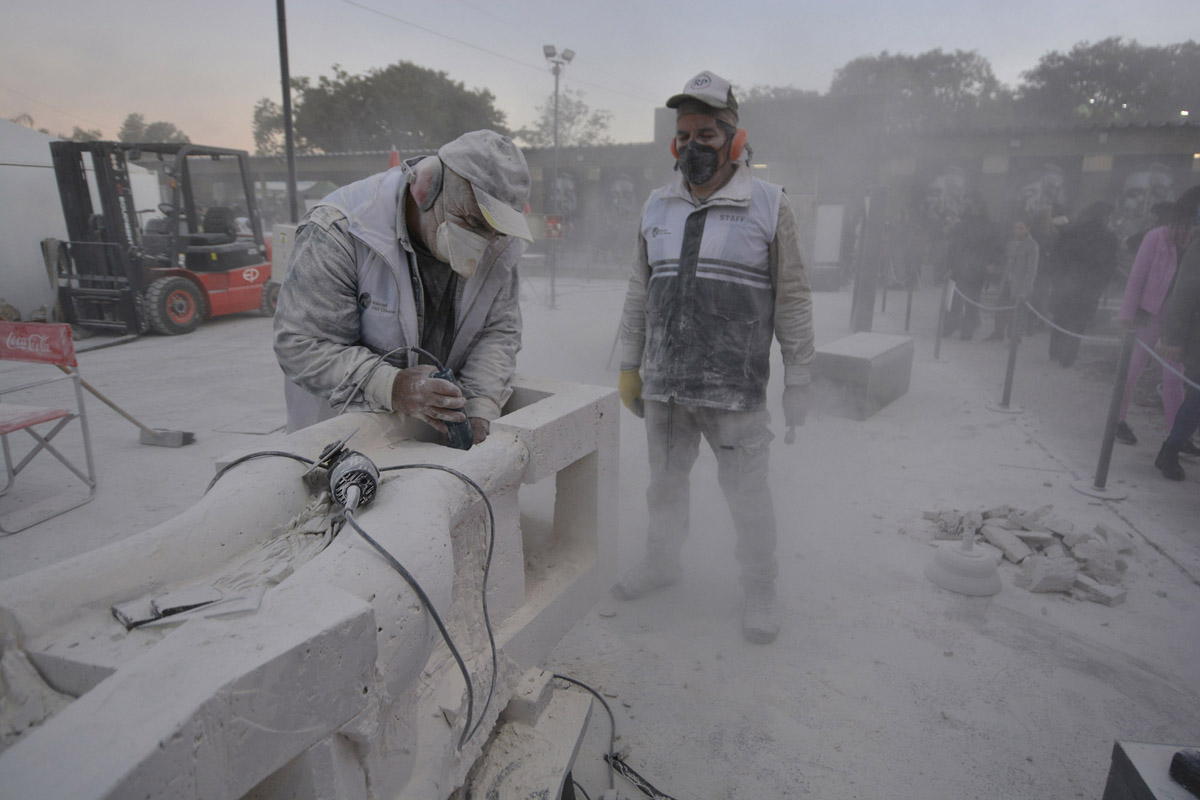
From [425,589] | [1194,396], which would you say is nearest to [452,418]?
[425,589]

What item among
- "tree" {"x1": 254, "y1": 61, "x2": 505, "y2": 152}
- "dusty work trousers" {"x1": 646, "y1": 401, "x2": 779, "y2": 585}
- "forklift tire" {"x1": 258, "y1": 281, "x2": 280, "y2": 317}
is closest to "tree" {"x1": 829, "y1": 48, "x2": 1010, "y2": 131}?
"tree" {"x1": 254, "y1": 61, "x2": 505, "y2": 152}

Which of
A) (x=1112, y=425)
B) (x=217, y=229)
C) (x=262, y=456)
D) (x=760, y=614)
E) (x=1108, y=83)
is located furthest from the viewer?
(x=1108, y=83)

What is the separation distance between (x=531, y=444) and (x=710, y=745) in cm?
125

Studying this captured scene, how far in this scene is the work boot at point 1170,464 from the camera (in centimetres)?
451

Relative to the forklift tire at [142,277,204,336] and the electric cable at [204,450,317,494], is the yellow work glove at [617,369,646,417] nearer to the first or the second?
the electric cable at [204,450,317,494]

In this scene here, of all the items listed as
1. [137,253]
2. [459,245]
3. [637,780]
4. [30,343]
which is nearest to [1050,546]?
[637,780]

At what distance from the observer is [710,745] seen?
7.70 feet

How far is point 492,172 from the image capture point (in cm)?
204

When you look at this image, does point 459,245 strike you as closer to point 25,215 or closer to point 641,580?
point 641,580

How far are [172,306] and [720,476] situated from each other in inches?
372

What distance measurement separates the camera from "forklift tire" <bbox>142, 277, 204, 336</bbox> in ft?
30.2

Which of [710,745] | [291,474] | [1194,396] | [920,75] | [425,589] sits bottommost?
[710,745]

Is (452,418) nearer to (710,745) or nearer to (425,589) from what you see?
(425,589)

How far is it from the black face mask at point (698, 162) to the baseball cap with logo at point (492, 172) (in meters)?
0.86
